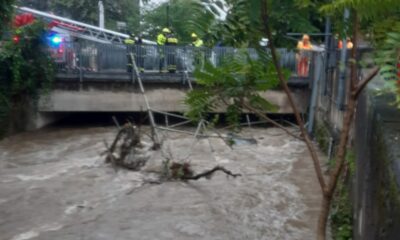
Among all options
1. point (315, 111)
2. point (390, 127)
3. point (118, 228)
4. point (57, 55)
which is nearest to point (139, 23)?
point (57, 55)

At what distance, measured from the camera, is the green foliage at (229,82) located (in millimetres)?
2941

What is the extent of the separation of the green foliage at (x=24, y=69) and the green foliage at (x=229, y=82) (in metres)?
13.1

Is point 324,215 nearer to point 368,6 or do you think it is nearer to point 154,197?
point 368,6

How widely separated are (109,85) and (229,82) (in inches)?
565

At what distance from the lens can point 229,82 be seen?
2.99m

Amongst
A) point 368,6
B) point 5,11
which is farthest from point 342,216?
point 5,11

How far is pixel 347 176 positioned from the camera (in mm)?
8031

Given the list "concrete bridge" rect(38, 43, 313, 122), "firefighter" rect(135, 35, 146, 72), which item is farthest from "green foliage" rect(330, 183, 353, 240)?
"firefighter" rect(135, 35, 146, 72)

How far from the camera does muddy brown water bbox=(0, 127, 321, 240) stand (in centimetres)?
814

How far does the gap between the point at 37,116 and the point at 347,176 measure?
11017mm

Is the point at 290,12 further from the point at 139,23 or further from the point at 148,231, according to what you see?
the point at 139,23

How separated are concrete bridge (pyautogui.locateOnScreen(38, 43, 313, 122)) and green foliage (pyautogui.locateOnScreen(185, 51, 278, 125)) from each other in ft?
44.8

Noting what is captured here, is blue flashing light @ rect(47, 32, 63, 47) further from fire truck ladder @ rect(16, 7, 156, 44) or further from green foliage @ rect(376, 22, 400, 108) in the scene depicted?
green foliage @ rect(376, 22, 400, 108)

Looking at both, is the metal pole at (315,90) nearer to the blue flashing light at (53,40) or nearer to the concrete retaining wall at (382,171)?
the blue flashing light at (53,40)
